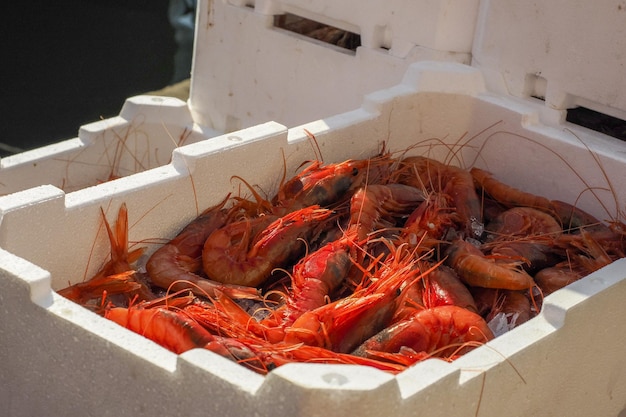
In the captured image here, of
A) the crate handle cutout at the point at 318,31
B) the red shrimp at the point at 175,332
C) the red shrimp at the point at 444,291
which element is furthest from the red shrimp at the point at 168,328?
the crate handle cutout at the point at 318,31

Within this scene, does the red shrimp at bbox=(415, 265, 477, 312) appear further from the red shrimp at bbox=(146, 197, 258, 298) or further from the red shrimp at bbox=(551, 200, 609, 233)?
the red shrimp at bbox=(551, 200, 609, 233)

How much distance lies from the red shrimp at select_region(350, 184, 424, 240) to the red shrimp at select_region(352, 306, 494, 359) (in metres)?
0.54

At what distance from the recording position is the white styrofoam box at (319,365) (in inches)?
98.6

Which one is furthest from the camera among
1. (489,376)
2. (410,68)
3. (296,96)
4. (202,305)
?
(296,96)

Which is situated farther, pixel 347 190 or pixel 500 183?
pixel 500 183

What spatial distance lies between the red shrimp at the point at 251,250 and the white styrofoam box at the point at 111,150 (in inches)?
58.2

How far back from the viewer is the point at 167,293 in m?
3.33

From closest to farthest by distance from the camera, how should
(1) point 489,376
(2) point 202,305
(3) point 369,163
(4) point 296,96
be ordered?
(1) point 489,376
(2) point 202,305
(3) point 369,163
(4) point 296,96

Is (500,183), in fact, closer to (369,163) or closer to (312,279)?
(369,163)

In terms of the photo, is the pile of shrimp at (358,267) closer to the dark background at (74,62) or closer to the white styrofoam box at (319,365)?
the white styrofoam box at (319,365)

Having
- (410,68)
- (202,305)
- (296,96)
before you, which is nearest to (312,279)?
(202,305)

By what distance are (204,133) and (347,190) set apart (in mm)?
1566

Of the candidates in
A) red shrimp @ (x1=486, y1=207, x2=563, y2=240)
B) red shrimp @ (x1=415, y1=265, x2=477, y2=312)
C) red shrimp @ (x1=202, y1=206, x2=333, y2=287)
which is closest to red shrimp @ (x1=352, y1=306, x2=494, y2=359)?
red shrimp @ (x1=415, y1=265, x2=477, y2=312)

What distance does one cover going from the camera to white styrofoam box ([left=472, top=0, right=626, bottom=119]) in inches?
164
